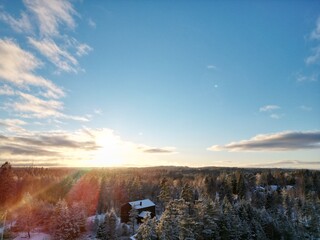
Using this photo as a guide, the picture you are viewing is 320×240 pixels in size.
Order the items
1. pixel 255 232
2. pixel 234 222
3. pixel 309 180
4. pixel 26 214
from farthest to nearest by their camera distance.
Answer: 1. pixel 309 180
2. pixel 26 214
3. pixel 255 232
4. pixel 234 222

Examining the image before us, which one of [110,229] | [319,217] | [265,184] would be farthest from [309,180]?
[110,229]

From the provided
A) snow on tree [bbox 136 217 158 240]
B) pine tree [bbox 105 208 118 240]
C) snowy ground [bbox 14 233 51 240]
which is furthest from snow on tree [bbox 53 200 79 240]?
snow on tree [bbox 136 217 158 240]

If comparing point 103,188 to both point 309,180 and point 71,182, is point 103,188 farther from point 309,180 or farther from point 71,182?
point 309,180

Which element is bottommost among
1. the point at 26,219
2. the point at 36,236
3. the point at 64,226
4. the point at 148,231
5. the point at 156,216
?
the point at 36,236

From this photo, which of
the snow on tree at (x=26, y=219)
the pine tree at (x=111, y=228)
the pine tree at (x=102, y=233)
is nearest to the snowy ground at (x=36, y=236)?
the snow on tree at (x=26, y=219)

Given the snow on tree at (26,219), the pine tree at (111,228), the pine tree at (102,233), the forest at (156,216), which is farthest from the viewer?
the snow on tree at (26,219)

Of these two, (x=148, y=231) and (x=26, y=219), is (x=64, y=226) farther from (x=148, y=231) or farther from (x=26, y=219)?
(x=148, y=231)

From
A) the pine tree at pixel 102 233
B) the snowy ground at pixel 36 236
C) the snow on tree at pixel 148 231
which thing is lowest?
A: the snowy ground at pixel 36 236

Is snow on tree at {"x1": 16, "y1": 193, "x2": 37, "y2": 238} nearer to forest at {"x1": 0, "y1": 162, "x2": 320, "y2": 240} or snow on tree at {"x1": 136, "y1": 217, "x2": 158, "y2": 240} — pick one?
forest at {"x1": 0, "y1": 162, "x2": 320, "y2": 240}

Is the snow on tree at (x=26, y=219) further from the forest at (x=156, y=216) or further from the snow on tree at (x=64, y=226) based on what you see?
the snow on tree at (x=64, y=226)

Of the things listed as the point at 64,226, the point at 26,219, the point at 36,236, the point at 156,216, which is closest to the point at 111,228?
the point at 64,226

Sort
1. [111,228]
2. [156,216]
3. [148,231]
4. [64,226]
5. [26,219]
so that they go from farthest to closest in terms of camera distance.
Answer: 1. [156,216]
2. [26,219]
3. [64,226]
4. [111,228]
5. [148,231]
